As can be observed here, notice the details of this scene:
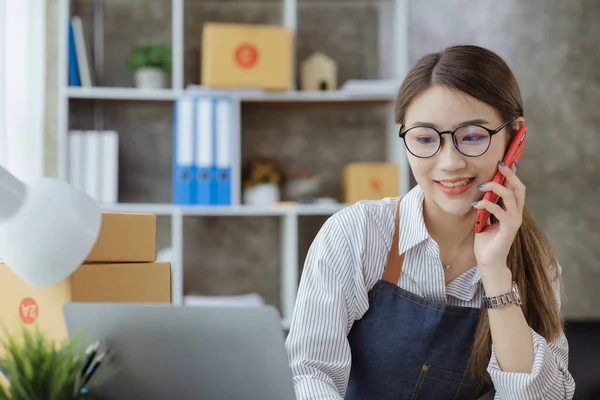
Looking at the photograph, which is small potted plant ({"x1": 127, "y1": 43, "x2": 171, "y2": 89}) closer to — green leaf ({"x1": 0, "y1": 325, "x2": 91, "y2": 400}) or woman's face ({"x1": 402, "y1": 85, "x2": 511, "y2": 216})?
woman's face ({"x1": 402, "y1": 85, "x2": 511, "y2": 216})

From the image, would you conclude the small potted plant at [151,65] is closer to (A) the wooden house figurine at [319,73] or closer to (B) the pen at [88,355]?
(A) the wooden house figurine at [319,73]

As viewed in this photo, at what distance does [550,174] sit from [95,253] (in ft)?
9.26

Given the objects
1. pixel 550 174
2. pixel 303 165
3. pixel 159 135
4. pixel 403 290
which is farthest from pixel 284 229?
pixel 403 290

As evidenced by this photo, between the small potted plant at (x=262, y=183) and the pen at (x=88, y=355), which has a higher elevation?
the small potted plant at (x=262, y=183)

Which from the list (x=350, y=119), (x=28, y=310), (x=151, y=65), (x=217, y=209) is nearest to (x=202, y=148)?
(x=217, y=209)

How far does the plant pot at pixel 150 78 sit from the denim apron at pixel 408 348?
1.96m

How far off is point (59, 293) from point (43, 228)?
0.75 feet

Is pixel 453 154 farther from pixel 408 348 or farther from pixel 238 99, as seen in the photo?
pixel 238 99

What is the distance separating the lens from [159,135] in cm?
338

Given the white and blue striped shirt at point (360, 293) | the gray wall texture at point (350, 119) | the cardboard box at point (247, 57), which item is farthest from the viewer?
the gray wall texture at point (350, 119)

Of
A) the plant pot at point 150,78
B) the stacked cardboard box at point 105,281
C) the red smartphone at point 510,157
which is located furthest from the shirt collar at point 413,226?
the plant pot at point 150,78

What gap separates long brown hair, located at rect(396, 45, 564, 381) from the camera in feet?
4.31

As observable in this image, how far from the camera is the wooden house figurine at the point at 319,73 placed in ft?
10.6

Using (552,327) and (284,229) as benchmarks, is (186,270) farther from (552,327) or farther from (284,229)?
(552,327)
